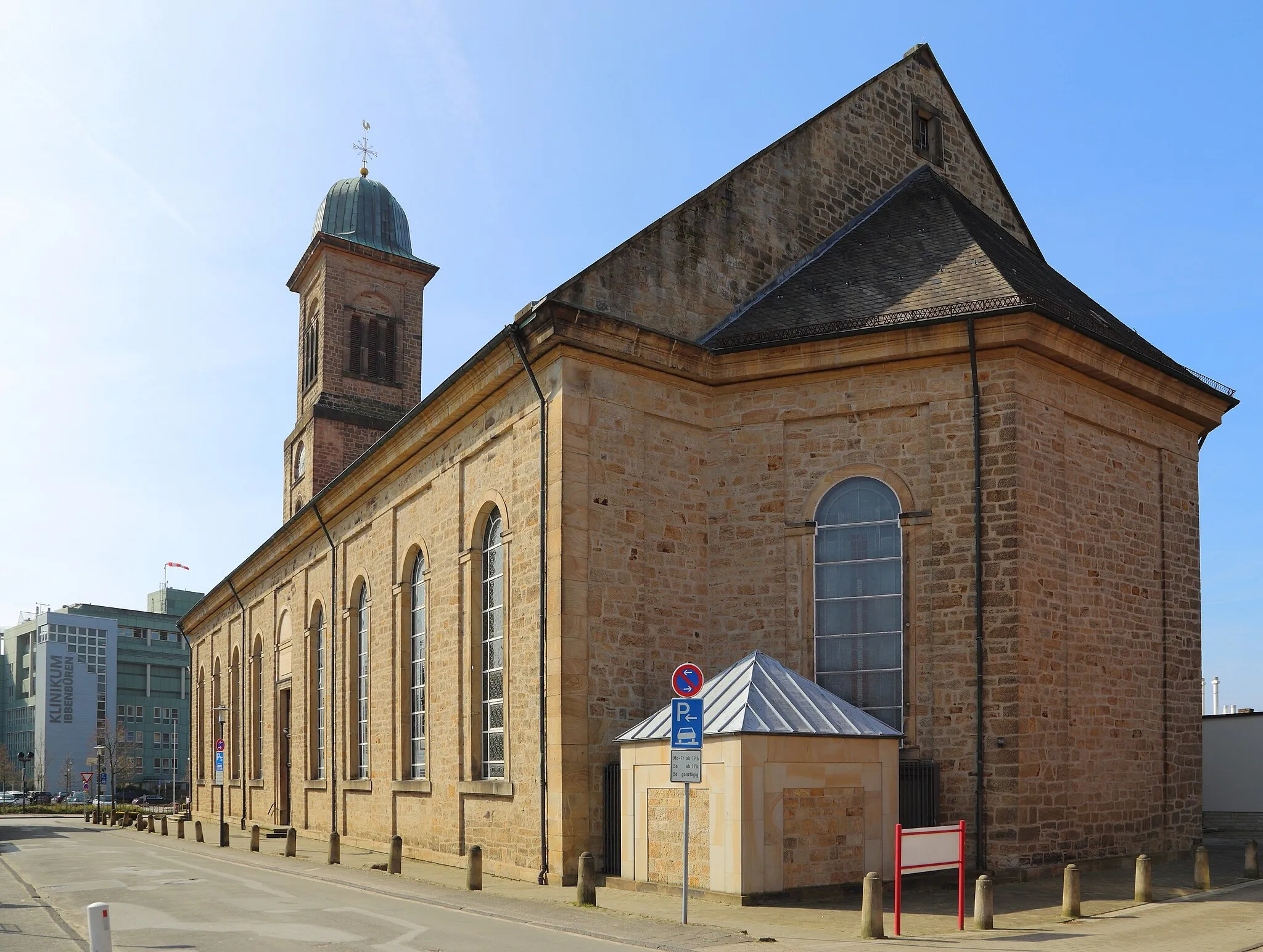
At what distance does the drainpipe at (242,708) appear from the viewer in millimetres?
42062

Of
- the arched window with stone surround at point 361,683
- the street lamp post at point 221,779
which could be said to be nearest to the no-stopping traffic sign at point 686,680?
the arched window with stone surround at point 361,683

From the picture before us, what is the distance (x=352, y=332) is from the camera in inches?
1781

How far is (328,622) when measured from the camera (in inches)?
1270

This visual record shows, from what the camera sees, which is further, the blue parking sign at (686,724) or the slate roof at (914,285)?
the slate roof at (914,285)

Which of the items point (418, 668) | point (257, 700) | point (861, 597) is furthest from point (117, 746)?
point (861, 597)

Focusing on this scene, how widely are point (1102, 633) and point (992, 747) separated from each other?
3268mm

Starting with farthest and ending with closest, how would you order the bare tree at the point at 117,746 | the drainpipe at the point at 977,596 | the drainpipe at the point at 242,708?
1. the bare tree at the point at 117,746
2. the drainpipe at the point at 242,708
3. the drainpipe at the point at 977,596

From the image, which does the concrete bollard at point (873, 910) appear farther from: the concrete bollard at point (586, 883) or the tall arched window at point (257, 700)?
the tall arched window at point (257, 700)

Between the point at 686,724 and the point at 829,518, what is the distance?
6.43 meters

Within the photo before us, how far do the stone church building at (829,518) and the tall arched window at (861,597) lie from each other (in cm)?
4

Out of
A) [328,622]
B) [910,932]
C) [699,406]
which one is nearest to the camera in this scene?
[910,932]

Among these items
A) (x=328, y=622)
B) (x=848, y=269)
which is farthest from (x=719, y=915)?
(x=328, y=622)

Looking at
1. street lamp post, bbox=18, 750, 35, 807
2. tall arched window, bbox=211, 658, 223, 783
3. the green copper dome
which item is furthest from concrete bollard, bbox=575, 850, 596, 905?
street lamp post, bbox=18, 750, 35, 807

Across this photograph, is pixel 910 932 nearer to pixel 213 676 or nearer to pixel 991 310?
pixel 991 310
